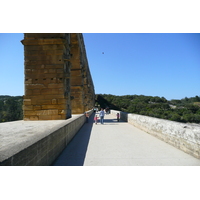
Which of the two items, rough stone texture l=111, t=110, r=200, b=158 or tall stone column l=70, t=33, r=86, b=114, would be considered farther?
tall stone column l=70, t=33, r=86, b=114

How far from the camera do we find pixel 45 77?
647 centimetres

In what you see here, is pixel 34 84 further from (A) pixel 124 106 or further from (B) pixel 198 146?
(A) pixel 124 106

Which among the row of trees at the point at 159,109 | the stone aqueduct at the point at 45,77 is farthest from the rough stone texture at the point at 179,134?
the row of trees at the point at 159,109

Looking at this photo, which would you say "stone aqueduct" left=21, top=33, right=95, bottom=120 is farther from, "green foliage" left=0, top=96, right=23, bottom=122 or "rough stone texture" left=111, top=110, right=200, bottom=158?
"green foliage" left=0, top=96, right=23, bottom=122

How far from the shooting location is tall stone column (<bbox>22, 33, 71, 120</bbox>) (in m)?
6.43

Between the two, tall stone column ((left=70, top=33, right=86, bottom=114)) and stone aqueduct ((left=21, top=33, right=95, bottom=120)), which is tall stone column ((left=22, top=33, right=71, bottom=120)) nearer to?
stone aqueduct ((left=21, top=33, right=95, bottom=120))

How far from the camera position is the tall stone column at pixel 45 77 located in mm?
6430

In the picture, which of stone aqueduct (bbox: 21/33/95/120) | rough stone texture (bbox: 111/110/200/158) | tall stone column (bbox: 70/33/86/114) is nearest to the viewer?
rough stone texture (bbox: 111/110/200/158)

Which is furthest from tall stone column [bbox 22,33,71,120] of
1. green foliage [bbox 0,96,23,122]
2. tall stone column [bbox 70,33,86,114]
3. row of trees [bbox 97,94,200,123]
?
green foliage [bbox 0,96,23,122]

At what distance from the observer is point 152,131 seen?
603 centimetres

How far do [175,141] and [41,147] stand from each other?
3637mm

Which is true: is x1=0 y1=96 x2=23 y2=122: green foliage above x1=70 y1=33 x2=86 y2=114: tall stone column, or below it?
below

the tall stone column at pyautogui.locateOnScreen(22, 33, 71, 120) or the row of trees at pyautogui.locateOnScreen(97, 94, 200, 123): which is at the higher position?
the tall stone column at pyautogui.locateOnScreen(22, 33, 71, 120)

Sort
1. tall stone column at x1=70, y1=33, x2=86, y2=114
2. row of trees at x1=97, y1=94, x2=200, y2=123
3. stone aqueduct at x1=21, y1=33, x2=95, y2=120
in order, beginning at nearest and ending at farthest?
stone aqueduct at x1=21, y1=33, x2=95, y2=120, tall stone column at x1=70, y1=33, x2=86, y2=114, row of trees at x1=97, y1=94, x2=200, y2=123
